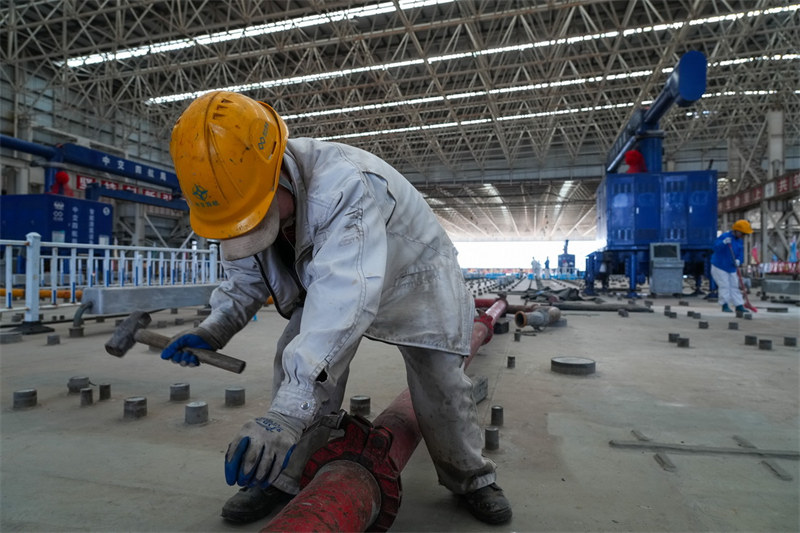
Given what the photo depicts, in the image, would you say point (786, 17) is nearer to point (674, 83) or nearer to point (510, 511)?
point (674, 83)

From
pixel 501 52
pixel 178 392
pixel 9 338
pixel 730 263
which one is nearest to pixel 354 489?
pixel 178 392

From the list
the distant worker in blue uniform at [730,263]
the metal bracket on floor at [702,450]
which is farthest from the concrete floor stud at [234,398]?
the distant worker in blue uniform at [730,263]

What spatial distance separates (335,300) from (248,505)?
0.93m

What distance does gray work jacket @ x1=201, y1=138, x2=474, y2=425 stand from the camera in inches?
46.9

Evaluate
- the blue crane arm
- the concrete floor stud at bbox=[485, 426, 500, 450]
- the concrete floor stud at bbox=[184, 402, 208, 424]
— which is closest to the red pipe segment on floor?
the concrete floor stud at bbox=[485, 426, 500, 450]

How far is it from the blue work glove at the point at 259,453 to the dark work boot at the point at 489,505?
2.94 ft

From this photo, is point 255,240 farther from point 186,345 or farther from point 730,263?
point 730,263

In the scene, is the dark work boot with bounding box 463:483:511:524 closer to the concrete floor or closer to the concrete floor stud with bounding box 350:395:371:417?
the concrete floor

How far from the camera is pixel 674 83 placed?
9.40 metres

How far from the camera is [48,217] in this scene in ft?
37.3

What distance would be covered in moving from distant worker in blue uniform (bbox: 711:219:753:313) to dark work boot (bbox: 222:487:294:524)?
8.93m

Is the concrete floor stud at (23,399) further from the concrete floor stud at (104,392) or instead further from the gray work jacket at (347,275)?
the gray work jacket at (347,275)

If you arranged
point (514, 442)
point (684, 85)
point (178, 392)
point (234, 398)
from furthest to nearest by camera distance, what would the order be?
1. point (684, 85)
2. point (178, 392)
3. point (234, 398)
4. point (514, 442)

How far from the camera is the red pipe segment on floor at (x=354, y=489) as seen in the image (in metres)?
1.13
